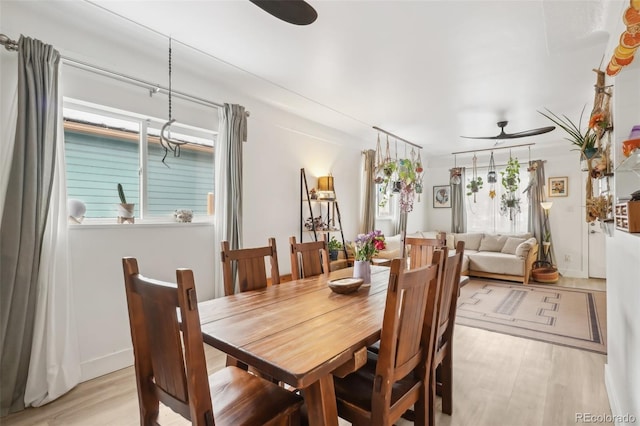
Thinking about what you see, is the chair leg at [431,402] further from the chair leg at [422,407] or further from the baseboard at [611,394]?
the baseboard at [611,394]

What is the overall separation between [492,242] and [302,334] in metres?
6.22

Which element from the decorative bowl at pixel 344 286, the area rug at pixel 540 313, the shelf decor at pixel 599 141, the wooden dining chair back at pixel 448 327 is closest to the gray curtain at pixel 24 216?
the decorative bowl at pixel 344 286

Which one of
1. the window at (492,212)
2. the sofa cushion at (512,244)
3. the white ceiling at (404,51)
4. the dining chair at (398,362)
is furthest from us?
the window at (492,212)

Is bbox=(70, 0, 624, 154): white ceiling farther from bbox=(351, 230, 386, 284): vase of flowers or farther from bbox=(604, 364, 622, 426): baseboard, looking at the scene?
bbox=(604, 364, 622, 426): baseboard

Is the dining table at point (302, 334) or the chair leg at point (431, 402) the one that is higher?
the dining table at point (302, 334)

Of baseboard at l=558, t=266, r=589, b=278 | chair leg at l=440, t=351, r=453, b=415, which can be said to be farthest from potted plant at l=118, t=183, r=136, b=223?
baseboard at l=558, t=266, r=589, b=278

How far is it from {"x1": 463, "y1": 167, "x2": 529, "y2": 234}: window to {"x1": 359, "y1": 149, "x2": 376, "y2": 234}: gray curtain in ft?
9.77

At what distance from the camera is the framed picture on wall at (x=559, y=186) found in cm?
602

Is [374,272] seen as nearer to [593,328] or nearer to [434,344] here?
[434,344]

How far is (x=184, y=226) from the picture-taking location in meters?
2.97

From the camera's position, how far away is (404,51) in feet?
8.53

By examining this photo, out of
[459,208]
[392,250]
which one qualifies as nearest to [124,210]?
[392,250]

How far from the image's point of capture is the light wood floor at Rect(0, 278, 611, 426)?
1.89 meters

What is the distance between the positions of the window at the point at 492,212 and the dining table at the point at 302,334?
613cm
